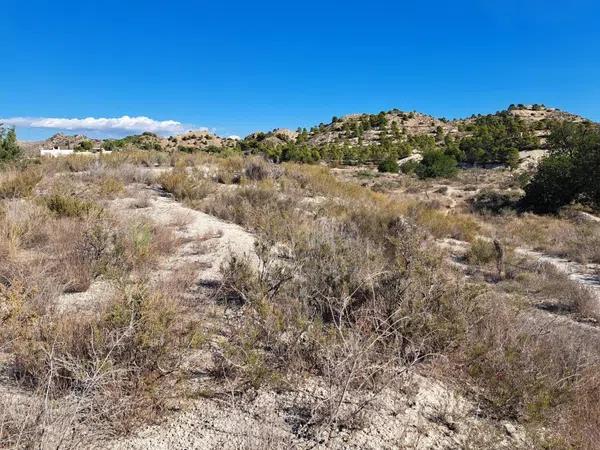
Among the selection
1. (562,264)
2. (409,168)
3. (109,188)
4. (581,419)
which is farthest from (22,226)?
(409,168)

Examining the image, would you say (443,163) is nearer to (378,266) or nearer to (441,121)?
(378,266)

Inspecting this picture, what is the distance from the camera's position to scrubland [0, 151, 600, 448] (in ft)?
8.54

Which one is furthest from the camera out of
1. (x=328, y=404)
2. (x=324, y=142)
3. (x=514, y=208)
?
(x=324, y=142)

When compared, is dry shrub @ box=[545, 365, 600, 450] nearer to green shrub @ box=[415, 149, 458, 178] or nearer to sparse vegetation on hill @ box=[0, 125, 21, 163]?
sparse vegetation on hill @ box=[0, 125, 21, 163]

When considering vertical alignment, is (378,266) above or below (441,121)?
below

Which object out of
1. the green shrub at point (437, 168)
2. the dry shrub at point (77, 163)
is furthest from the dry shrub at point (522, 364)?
the green shrub at point (437, 168)

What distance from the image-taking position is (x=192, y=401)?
2814mm

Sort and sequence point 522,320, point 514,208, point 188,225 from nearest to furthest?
point 522,320, point 188,225, point 514,208

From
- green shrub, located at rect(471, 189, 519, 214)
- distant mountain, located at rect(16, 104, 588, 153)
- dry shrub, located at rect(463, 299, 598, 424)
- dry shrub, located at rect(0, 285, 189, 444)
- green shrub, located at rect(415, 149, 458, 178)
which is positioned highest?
distant mountain, located at rect(16, 104, 588, 153)

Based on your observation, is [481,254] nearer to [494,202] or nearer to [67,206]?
[67,206]

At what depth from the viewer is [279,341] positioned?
3332mm

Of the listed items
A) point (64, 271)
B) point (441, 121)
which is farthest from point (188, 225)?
point (441, 121)

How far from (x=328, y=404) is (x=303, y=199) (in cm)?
897

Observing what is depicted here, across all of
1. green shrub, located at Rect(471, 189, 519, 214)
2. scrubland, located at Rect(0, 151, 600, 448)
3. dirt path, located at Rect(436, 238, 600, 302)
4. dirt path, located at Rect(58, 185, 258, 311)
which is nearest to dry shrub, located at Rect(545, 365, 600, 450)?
scrubland, located at Rect(0, 151, 600, 448)
